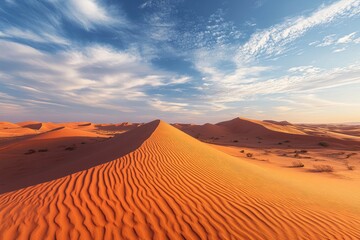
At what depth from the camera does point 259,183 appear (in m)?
6.49

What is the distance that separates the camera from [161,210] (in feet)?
12.7

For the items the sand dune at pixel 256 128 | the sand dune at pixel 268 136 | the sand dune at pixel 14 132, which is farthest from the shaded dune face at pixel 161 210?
the sand dune at pixel 14 132

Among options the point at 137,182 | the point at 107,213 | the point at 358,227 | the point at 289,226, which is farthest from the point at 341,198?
the point at 107,213

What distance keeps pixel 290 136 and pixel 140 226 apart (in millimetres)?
28940

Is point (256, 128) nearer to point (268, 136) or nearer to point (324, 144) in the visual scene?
point (268, 136)

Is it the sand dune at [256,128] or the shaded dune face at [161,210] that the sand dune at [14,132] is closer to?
the shaded dune face at [161,210]

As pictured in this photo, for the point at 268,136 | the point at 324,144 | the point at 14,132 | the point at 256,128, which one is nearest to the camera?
the point at 324,144

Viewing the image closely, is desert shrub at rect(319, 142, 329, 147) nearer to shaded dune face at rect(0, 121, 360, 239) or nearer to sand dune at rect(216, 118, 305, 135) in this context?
sand dune at rect(216, 118, 305, 135)

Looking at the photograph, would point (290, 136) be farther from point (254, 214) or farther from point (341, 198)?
point (254, 214)

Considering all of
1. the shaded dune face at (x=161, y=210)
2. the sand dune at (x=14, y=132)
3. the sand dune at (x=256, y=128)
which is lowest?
the sand dune at (x=14, y=132)

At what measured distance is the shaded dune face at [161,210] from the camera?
3.27 meters

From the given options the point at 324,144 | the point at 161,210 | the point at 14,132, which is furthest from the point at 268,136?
the point at 14,132

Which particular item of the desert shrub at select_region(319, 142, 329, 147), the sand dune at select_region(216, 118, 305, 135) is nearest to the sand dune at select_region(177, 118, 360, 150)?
the sand dune at select_region(216, 118, 305, 135)

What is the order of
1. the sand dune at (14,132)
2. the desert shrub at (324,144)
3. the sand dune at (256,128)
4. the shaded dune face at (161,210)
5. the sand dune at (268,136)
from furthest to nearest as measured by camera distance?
1. the sand dune at (256,128)
2. the sand dune at (14,132)
3. the sand dune at (268,136)
4. the desert shrub at (324,144)
5. the shaded dune face at (161,210)
